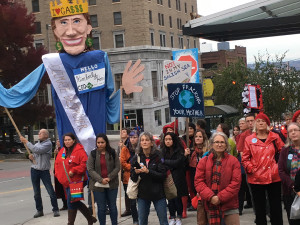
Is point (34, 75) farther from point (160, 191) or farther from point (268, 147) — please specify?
point (268, 147)

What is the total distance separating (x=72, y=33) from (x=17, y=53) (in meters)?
26.4

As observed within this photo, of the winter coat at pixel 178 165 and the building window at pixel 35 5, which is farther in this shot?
the building window at pixel 35 5

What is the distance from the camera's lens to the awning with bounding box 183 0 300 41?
10805 millimetres

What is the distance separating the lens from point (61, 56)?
10664 millimetres

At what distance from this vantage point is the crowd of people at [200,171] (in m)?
6.67

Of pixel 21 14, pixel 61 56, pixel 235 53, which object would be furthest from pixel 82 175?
pixel 235 53

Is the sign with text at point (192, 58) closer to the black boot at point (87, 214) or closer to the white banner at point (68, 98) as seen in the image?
the white banner at point (68, 98)

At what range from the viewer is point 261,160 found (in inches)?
295

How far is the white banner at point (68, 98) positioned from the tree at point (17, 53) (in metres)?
23.9

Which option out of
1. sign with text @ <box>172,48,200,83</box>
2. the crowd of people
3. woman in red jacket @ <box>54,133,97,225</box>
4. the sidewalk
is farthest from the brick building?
woman in red jacket @ <box>54,133,97,225</box>

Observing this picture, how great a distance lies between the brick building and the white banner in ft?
139

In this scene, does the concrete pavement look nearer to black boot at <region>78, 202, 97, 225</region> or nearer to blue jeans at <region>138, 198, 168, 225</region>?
black boot at <region>78, 202, 97, 225</region>

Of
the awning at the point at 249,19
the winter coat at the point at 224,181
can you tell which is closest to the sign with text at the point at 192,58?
the awning at the point at 249,19

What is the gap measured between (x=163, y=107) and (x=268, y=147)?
50125 mm
